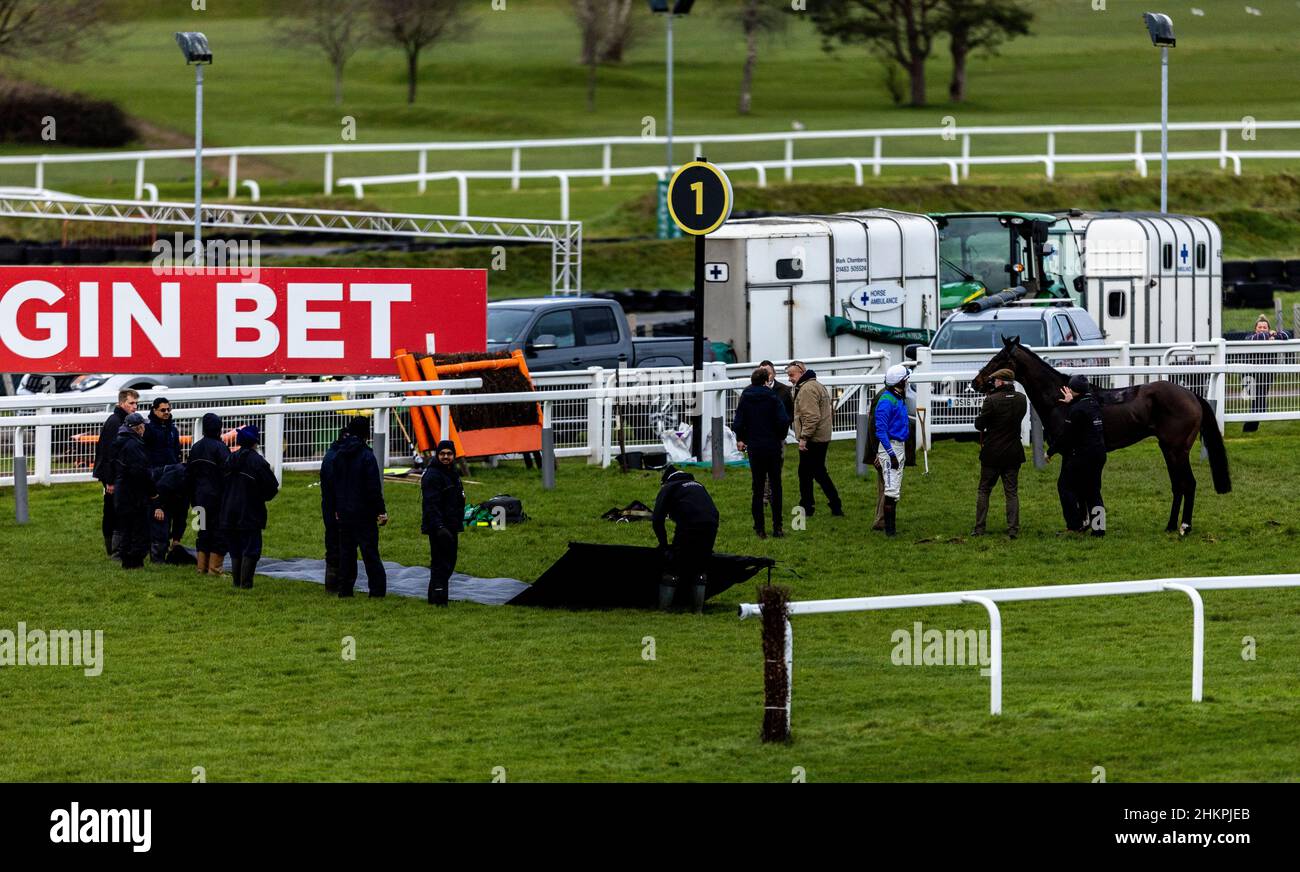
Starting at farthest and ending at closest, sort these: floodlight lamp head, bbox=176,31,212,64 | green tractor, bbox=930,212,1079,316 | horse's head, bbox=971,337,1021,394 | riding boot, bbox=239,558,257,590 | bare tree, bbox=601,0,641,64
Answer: bare tree, bbox=601,0,641,64, green tractor, bbox=930,212,1079,316, floodlight lamp head, bbox=176,31,212,64, horse's head, bbox=971,337,1021,394, riding boot, bbox=239,558,257,590

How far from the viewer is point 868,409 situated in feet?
75.7

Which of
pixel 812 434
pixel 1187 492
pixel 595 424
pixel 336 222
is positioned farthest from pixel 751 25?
pixel 1187 492

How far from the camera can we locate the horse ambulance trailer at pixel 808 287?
26703 millimetres

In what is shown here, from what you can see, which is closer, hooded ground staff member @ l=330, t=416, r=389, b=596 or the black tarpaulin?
the black tarpaulin

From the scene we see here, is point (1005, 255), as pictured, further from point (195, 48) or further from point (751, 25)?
point (751, 25)

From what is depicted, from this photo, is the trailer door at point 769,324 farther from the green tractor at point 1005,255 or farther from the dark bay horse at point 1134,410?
the dark bay horse at point 1134,410

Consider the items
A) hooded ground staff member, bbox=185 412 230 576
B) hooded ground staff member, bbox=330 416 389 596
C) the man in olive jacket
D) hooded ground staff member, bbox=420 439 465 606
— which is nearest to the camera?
hooded ground staff member, bbox=420 439 465 606

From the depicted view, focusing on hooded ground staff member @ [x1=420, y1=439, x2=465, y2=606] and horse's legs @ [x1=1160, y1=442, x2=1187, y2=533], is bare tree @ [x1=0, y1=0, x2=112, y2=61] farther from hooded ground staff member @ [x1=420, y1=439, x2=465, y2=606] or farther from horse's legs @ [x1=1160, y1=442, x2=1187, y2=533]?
horse's legs @ [x1=1160, y1=442, x2=1187, y2=533]

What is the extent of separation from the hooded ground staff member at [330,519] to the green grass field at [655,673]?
35cm

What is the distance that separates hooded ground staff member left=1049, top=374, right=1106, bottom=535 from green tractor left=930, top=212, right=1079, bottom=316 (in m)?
12.2

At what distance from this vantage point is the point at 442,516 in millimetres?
16109

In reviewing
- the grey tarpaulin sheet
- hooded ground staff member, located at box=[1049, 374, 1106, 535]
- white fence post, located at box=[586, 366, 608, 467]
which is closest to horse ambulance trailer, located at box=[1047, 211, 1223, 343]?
white fence post, located at box=[586, 366, 608, 467]

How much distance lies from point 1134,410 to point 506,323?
941cm

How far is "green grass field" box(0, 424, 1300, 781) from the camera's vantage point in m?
11.2
